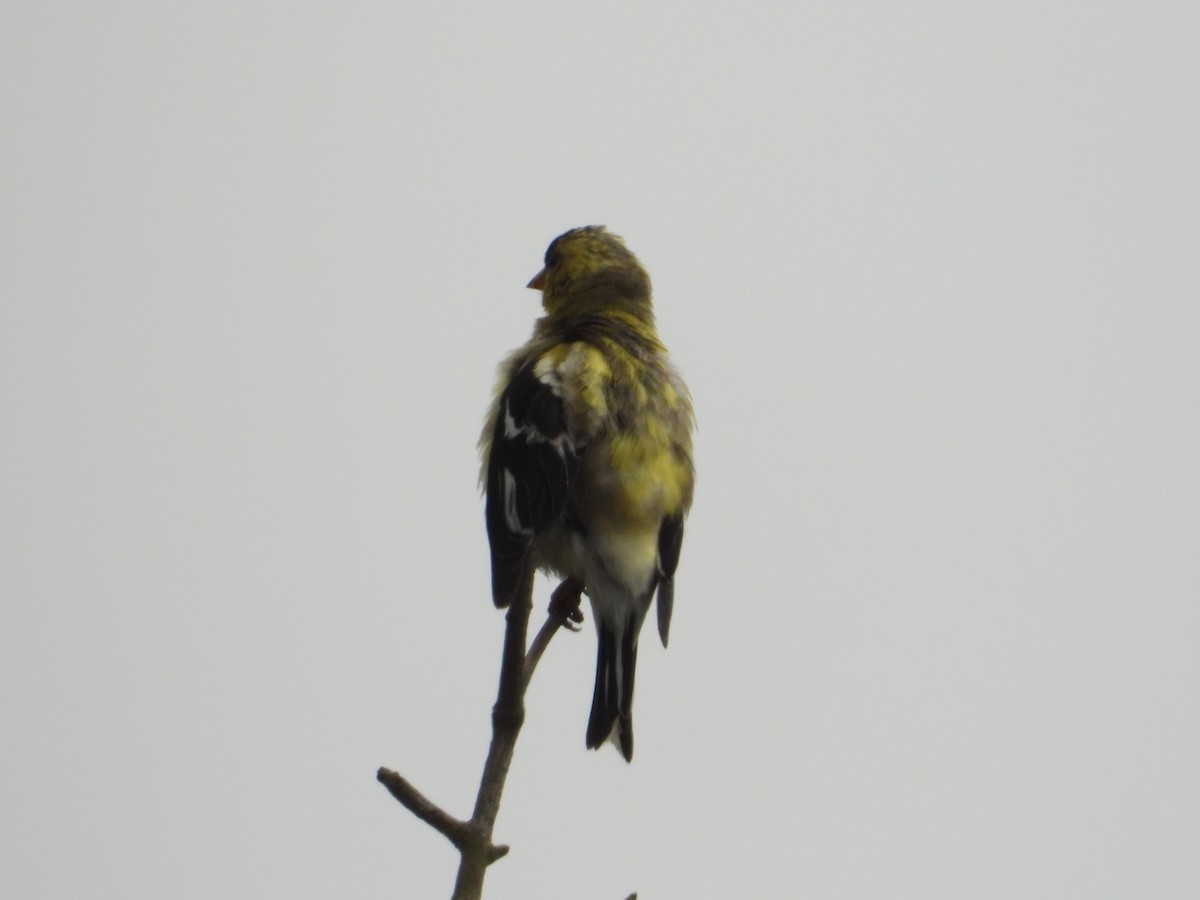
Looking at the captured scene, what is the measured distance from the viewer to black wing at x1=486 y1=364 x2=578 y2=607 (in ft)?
13.3

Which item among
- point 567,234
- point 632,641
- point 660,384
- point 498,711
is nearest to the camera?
point 498,711

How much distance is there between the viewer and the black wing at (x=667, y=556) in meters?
4.32

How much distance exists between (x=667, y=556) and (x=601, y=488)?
296 mm

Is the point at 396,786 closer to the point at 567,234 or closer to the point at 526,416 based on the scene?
the point at 526,416

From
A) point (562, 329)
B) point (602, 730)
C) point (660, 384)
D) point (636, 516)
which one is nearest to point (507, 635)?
point (602, 730)

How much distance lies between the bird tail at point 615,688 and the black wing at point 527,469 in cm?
37

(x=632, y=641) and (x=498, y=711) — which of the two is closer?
(x=498, y=711)

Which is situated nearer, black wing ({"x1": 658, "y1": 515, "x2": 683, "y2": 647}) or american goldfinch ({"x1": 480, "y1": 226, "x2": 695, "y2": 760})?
american goldfinch ({"x1": 480, "y1": 226, "x2": 695, "y2": 760})

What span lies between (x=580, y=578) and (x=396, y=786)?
169cm

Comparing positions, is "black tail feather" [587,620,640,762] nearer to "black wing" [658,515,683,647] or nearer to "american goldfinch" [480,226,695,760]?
"american goldfinch" [480,226,695,760]

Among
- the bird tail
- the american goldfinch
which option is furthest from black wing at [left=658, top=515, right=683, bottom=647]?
the bird tail

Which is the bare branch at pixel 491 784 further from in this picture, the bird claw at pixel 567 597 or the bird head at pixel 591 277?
the bird head at pixel 591 277

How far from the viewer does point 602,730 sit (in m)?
3.88

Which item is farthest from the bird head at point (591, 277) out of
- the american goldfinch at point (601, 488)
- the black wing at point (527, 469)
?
the black wing at point (527, 469)
